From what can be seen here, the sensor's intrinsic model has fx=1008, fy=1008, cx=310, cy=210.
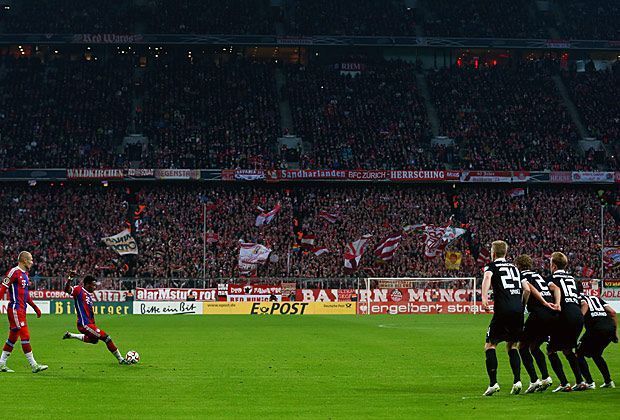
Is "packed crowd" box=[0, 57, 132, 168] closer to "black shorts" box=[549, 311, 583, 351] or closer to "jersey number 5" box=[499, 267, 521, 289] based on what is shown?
"black shorts" box=[549, 311, 583, 351]

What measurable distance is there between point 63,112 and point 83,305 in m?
52.1

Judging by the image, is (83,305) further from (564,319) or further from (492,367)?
(564,319)

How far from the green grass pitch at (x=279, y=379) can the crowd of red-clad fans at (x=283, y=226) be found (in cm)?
2464

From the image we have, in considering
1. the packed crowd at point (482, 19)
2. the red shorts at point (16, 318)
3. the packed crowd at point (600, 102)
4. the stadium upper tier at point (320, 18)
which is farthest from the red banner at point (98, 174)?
the red shorts at point (16, 318)

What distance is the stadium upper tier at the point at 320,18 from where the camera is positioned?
78250mm

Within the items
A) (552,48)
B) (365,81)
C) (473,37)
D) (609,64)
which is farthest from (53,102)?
(609,64)

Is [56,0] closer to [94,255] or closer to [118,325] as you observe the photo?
[94,255]

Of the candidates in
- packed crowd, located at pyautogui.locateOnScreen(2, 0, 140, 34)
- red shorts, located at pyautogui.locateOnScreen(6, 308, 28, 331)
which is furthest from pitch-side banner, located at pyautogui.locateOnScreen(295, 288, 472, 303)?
red shorts, located at pyautogui.locateOnScreen(6, 308, 28, 331)

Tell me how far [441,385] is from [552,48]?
6565cm

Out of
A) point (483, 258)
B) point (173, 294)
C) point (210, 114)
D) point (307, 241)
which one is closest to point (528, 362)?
point (173, 294)

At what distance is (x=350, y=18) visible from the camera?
81062mm

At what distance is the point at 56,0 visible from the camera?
264ft

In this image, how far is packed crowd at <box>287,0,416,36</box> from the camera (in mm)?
79750

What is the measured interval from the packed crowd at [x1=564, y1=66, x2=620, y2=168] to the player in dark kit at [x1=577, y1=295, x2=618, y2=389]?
56182mm
